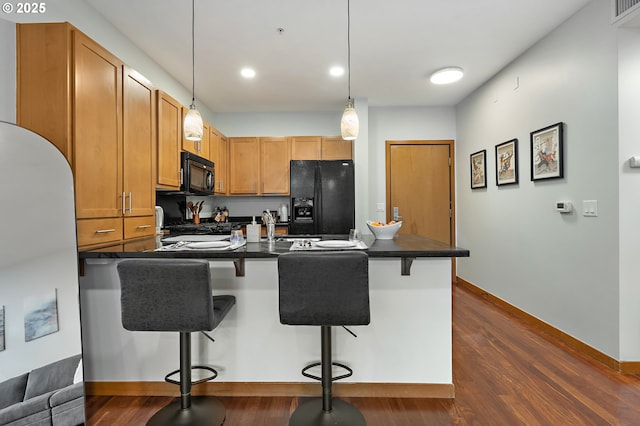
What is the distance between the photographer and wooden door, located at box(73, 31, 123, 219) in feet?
5.88

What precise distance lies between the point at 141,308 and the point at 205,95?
3.40 metres

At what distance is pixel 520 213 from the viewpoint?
128 inches

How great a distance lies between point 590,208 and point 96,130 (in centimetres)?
347

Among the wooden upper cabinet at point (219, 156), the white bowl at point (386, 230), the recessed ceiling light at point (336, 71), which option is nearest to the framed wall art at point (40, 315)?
the white bowl at point (386, 230)

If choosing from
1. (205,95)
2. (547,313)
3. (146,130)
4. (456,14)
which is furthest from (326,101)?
(547,313)

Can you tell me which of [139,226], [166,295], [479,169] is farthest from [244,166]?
[166,295]

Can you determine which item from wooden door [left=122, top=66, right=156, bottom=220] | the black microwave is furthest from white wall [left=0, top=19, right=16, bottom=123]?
the black microwave

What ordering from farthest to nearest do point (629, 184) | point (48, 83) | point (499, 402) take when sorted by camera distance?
point (629, 184), point (499, 402), point (48, 83)

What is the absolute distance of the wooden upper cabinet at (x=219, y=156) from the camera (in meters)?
4.06

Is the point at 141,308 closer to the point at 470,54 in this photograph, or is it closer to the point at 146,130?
the point at 146,130

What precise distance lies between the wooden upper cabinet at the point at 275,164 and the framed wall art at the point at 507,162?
8.73ft

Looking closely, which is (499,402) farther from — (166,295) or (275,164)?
(275,164)

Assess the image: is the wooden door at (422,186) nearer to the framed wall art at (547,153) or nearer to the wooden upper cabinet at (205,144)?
the framed wall art at (547,153)

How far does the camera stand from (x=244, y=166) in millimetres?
4598
